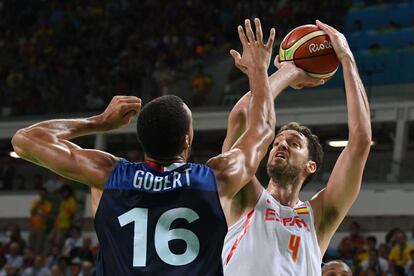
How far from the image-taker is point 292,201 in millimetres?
5598

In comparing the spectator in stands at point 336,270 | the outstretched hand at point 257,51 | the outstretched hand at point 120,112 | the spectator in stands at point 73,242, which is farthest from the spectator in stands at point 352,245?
the outstretched hand at point 120,112

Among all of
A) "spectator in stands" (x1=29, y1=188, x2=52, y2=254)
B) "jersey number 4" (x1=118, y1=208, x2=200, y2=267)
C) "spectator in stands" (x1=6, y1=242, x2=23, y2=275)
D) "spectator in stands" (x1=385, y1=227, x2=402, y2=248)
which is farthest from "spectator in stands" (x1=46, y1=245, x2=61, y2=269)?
"jersey number 4" (x1=118, y1=208, x2=200, y2=267)

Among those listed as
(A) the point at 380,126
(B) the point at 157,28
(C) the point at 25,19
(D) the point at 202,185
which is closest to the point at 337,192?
(D) the point at 202,185

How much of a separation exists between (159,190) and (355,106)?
1828 millimetres

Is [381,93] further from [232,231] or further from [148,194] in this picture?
[148,194]

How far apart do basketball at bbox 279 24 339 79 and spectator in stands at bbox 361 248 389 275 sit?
23.8 feet

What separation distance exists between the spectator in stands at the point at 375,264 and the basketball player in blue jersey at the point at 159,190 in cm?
880

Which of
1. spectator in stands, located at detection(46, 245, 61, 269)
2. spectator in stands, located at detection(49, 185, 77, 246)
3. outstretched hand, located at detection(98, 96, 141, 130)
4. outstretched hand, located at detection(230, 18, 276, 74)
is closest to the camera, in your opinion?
outstretched hand, located at detection(98, 96, 141, 130)

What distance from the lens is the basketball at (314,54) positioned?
5.55 m

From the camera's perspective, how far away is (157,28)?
2325 centimetres

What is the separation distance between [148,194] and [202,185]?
0.23m

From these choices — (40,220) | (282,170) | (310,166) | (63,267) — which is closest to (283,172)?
(282,170)

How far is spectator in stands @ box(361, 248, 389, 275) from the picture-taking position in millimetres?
12559

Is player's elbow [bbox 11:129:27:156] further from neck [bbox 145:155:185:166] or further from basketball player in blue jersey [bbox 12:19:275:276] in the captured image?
neck [bbox 145:155:185:166]
